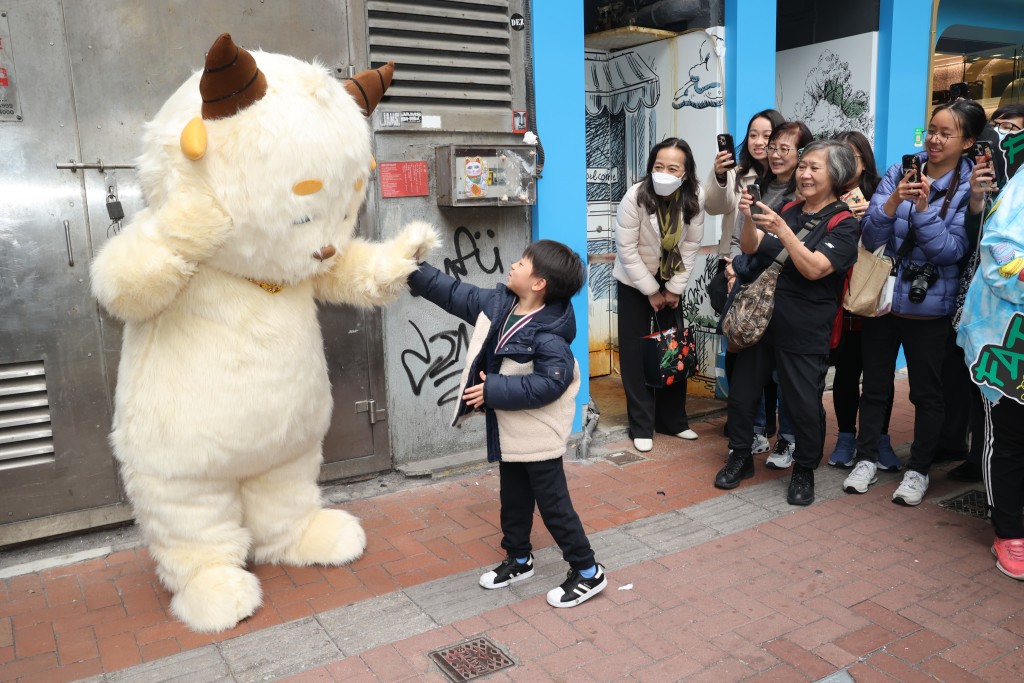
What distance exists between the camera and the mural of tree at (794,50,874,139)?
7.33 metres

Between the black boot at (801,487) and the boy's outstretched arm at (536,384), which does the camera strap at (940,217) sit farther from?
the boy's outstretched arm at (536,384)

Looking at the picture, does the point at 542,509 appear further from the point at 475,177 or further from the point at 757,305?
the point at 475,177

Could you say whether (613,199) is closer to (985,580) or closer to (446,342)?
(446,342)

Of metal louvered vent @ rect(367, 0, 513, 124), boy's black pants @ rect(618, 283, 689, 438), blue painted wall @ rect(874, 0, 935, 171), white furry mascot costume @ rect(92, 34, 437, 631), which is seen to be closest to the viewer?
white furry mascot costume @ rect(92, 34, 437, 631)

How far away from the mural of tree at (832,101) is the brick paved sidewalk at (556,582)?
3.90 meters

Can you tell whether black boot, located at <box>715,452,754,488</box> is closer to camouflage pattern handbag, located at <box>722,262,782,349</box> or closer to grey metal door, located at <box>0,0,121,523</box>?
camouflage pattern handbag, located at <box>722,262,782,349</box>

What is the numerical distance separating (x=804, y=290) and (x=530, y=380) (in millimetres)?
2075

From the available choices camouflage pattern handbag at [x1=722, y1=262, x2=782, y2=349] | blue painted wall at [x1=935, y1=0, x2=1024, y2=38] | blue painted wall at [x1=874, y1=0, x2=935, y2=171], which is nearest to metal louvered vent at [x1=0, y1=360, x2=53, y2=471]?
camouflage pattern handbag at [x1=722, y1=262, x2=782, y2=349]

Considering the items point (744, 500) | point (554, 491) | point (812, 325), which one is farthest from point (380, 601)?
point (812, 325)

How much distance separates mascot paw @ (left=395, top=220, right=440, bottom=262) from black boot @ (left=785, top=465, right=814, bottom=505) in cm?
269

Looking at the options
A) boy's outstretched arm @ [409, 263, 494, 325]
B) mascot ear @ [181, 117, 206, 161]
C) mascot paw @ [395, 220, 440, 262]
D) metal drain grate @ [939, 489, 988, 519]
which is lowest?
metal drain grate @ [939, 489, 988, 519]

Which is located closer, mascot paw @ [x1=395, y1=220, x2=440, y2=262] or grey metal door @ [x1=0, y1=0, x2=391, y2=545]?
mascot paw @ [x1=395, y1=220, x2=440, y2=262]

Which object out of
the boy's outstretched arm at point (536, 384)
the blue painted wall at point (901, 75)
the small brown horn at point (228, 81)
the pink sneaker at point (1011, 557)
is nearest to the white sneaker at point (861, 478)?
the pink sneaker at point (1011, 557)

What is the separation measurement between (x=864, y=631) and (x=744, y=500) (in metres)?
1.44
